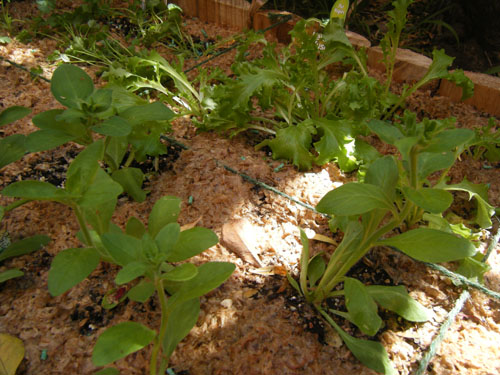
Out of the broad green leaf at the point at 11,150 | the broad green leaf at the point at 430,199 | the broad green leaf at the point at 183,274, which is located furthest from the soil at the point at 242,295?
the broad green leaf at the point at 430,199

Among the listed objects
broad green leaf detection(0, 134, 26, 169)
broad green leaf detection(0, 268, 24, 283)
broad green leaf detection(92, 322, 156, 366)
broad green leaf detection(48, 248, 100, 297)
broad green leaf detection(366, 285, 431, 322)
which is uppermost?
broad green leaf detection(0, 134, 26, 169)

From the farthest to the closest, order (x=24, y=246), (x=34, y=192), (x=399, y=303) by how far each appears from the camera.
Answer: (x=24, y=246) < (x=399, y=303) < (x=34, y=192)

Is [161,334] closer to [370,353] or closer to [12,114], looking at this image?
[370,353]

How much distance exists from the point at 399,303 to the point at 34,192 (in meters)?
0.99

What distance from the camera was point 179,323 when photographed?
1.06m

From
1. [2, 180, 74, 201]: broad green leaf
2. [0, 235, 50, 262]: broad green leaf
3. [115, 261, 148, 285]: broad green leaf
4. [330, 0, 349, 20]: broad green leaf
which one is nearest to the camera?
[115, 261, 148, 285]: broad green leaf

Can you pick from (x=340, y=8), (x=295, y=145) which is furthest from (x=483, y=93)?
(x=295, y=145)

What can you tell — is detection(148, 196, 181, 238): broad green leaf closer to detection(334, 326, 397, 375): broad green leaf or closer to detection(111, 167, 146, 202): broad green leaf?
detection(111, 167, 146, 202): broad green leaf

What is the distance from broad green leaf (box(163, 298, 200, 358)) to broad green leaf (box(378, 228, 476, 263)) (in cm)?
55

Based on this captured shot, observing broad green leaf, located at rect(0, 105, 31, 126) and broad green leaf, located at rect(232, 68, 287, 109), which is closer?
broad green leaf, located at rect(0, 105, 31, 126)

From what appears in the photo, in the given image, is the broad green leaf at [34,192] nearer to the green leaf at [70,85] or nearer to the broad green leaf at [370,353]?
the green leaf at [70,85]

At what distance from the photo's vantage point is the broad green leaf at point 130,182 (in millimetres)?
1476

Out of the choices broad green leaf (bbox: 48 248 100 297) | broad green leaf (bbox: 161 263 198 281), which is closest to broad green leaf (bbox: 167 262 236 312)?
broad green leaf (bbox: 161 263 198 281)

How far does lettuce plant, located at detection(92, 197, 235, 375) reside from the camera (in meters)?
0.86
